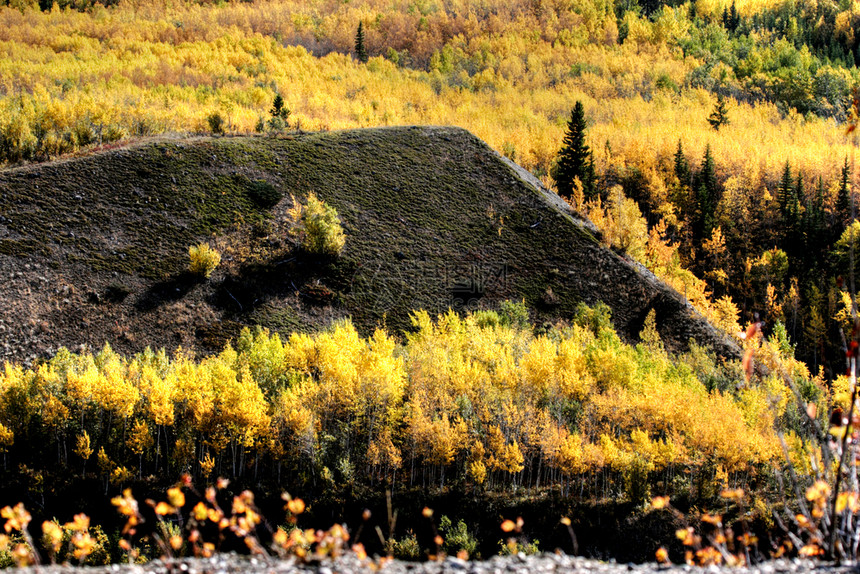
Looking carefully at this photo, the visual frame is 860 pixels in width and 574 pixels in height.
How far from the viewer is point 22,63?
364 feet

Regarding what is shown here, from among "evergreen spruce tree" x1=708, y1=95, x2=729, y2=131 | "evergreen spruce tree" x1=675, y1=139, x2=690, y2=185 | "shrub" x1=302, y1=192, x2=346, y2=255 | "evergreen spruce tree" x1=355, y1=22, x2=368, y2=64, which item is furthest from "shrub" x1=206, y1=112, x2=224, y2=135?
"evergreen spruce tree" x1=708, y1=95, x2=729, y2=131

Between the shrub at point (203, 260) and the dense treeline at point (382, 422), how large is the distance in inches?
491

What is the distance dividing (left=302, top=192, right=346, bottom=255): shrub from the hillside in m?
1.44

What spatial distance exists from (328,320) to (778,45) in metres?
177

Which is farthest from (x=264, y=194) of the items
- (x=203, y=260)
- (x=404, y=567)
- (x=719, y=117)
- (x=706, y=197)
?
(x=719, y=117)

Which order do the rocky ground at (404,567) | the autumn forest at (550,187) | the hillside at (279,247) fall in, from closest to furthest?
the rocky ground at (404,567)
the autumn forest at (550,187)
the hillside at (279,247)

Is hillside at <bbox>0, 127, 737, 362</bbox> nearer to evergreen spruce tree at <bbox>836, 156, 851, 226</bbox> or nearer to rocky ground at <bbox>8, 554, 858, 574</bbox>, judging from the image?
rocky ground at <bbox>8, 554, 858, 574</bbox>

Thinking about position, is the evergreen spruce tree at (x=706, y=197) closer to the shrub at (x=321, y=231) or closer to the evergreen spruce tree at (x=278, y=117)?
the shrub at (x=321, y=231)

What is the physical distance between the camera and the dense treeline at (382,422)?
34.7 metres

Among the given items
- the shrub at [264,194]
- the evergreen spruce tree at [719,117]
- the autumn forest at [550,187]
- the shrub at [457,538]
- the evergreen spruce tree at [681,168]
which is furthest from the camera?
the evergreen spruce tree at [719,117]

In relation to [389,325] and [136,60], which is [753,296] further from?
[136,60]

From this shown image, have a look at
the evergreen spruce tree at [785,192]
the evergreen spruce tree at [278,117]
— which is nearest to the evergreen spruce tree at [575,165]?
the evergreen spruce tree at [785,192]

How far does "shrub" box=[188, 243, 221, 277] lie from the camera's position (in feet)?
175

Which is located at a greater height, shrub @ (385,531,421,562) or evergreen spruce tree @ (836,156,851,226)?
evergreen spruce tree @ (836,156,851,226)
